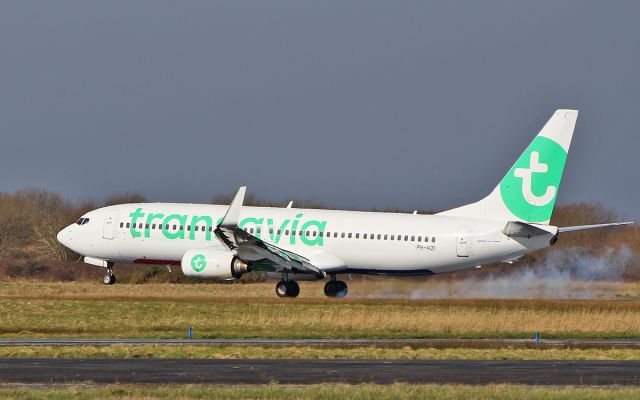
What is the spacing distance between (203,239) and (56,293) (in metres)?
7.66

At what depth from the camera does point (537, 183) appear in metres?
57.1

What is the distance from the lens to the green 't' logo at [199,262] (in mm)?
58438

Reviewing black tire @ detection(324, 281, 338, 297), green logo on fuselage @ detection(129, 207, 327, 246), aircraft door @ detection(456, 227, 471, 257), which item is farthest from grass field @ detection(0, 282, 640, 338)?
green logo on fuselage @ detection(129, 207, 327, 246)

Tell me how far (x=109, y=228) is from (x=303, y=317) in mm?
18974

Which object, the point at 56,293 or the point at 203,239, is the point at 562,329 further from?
the point at 56,293

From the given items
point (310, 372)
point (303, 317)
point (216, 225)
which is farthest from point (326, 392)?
point (216, 225)

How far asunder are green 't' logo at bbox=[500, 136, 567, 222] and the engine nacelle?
12.2m

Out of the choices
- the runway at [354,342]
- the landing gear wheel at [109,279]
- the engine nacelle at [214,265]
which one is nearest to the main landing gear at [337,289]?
the engine nacelle at [214,265]

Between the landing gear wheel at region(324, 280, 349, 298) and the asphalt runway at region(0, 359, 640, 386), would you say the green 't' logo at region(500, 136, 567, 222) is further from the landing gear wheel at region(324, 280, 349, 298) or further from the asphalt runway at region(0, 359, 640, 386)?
the asphalt runway at region(0, 359, 640, 386)

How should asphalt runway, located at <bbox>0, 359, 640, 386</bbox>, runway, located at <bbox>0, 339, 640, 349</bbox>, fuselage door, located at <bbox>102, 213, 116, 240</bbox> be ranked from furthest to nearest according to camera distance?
fuselage door, located at <bbox>102, 213, 116, 240</bbox> → runway, located at <bbox>0, 339, 640, 349</bbox> → asphalt runway, located at <bbox>0, 359, 640, 386</bbox>

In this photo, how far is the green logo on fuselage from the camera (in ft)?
197

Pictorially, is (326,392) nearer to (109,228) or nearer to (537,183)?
(537,183)

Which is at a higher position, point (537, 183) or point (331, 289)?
point (537, 183)

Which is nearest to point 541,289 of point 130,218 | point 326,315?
point 326,315
